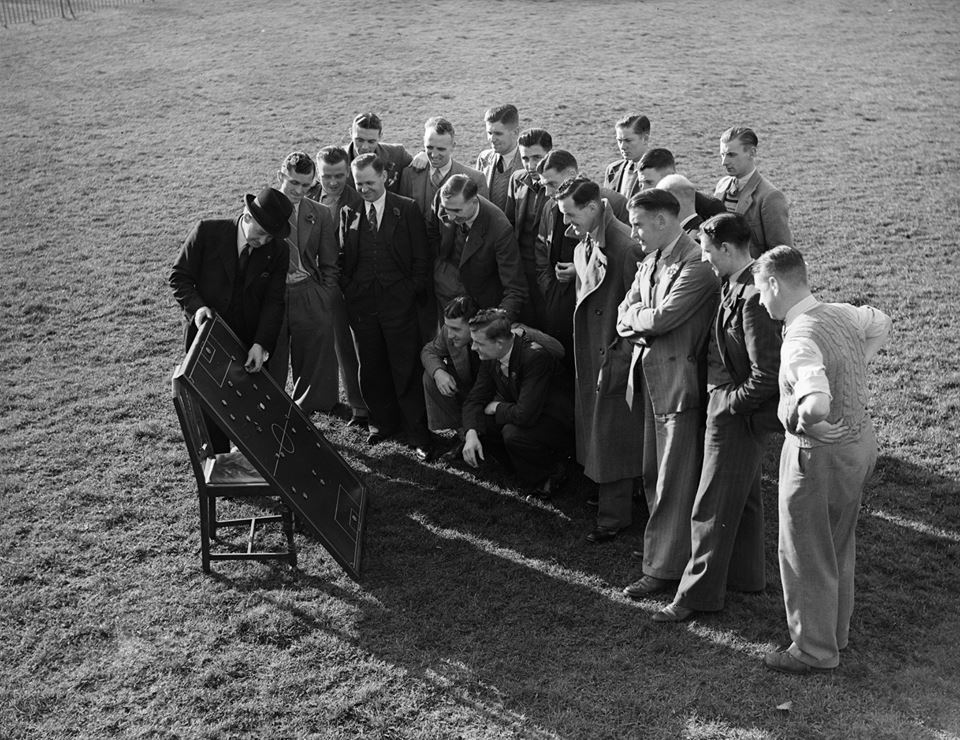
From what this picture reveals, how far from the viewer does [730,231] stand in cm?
514

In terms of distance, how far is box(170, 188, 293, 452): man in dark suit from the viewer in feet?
21.5

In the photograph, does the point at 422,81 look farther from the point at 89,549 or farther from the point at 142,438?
the point at 89,549

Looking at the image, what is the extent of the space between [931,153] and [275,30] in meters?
15.6

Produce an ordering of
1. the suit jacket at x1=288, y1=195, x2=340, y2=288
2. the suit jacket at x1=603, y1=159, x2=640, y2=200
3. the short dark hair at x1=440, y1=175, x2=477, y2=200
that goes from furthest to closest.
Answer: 1. the suit jacket at x1=603, y1=159, x2=640, y2=200
2. the suit jacket at x1=288, y1=195, x2=340, y2=288
3. the short dark hair at x1=440, y1=175, x2=477, y2=200

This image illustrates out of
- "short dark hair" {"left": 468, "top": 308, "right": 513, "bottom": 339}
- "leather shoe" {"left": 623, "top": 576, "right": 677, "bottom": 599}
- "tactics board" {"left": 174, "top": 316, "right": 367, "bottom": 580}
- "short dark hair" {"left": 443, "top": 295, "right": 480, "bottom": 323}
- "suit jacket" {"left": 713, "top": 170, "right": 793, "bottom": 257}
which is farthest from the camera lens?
"suit jacket" {"left": 713, "top": 170, "right": 793, "bottom": 257}

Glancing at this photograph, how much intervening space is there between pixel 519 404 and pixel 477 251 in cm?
124

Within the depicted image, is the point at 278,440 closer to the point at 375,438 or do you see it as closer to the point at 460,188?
the point at 375,438

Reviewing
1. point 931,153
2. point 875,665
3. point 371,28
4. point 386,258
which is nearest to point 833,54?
point 931,153

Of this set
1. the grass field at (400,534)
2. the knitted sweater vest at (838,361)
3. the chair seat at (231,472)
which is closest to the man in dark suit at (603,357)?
the grass field at (400,534)

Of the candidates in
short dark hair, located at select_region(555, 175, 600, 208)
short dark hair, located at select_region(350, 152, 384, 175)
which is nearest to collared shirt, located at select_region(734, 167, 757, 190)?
short dark hair, located at select_region(555, 175, 600, 208)

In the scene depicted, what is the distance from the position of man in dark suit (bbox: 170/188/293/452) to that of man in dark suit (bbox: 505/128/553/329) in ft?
5.94

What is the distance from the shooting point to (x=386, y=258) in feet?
24.8

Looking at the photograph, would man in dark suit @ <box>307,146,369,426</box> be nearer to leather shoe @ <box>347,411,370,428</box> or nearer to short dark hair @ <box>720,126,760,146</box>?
leather shoe @ <box>347,411,370,428</box>

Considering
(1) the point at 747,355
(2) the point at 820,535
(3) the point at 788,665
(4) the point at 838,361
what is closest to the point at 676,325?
(1) the point at 747,355
